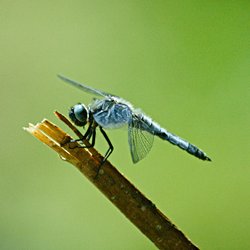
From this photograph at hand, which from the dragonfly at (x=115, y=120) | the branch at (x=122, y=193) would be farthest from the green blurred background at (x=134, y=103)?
the branch at (x=122, y=193)

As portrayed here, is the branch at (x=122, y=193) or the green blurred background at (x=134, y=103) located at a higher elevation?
the green blurred background at (x=134, y=103)

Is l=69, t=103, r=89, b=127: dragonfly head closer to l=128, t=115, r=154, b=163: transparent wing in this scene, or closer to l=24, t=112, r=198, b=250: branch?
l=128, t=115, r=154, b=163: transparent wing

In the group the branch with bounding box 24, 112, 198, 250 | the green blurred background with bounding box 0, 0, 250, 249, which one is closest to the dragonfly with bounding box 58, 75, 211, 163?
the branch with bounding box 24, 112, 198, 250

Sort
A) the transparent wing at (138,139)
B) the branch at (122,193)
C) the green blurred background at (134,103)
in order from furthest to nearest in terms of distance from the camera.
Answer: the green blurred background at (134,103), the transparent wing at (138,139), the branch at (122,193)

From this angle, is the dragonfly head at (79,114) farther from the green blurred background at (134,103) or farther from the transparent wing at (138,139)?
the green blurred background at (134,103)

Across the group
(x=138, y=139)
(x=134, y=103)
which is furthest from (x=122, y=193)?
(x=134, y=103)

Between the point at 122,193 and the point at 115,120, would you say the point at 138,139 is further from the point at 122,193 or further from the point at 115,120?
the point at 122,193

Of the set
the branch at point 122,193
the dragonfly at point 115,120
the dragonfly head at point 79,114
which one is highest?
the dragonfly at point 115,120
